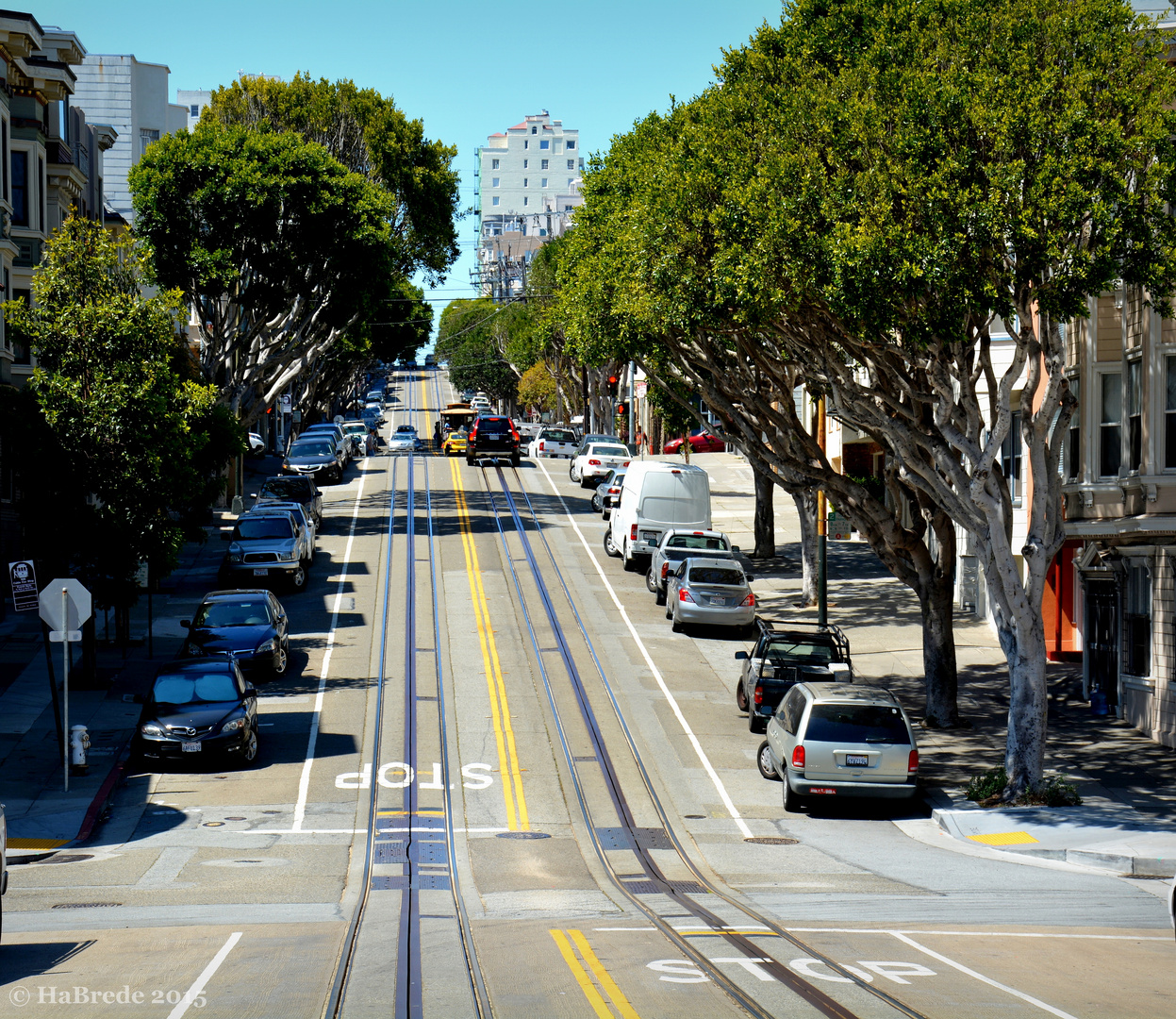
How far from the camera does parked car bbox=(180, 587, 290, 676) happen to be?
25.4 meters

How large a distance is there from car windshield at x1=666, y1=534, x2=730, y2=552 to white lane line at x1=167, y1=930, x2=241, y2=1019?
2249 centimetres

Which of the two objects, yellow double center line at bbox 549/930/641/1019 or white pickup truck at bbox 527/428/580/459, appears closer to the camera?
yellow double center line at bbox 549/930/641/1019

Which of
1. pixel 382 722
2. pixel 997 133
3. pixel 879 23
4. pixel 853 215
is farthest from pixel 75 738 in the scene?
pixel 879 23

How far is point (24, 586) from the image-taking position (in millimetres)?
21062

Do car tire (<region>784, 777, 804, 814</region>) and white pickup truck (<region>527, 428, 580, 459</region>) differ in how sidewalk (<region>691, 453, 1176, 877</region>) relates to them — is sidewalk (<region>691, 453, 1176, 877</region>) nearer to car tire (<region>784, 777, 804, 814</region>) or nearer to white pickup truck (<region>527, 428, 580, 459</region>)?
car tire (<region>784, 777, 804, 814</region>)

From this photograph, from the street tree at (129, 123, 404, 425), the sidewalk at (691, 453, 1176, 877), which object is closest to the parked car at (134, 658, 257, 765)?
the sidewalk at (691, 453, 1176, 877)

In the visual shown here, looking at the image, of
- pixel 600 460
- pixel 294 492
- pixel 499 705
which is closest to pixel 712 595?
pixel 499 705

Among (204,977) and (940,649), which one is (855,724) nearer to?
(940,649)

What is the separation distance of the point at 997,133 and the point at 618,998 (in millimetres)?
12458

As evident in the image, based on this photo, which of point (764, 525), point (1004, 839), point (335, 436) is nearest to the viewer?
point (1004, 839)

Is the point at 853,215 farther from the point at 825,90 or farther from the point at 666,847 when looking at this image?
the point at 666,847

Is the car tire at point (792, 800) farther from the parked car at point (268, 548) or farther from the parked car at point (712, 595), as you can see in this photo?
the parked car at point (268, 548)

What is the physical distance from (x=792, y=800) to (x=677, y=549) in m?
14.5

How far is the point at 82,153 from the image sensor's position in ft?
150
